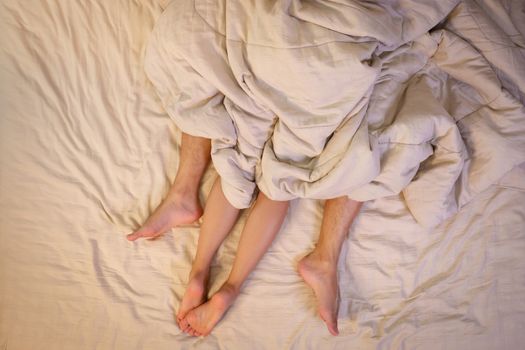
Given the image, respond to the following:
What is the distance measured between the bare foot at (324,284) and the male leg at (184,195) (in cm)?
28

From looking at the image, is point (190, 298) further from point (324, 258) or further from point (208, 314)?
point (324, 258)

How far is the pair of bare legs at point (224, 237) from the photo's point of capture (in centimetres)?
93

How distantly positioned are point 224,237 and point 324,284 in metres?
0.25

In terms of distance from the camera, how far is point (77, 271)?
969 millimetres


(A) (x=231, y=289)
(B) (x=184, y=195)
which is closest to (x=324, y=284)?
(A) (x=231, y=289)

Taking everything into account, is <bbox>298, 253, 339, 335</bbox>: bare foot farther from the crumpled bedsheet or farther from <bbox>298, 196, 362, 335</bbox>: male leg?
the crumpled bedsheet

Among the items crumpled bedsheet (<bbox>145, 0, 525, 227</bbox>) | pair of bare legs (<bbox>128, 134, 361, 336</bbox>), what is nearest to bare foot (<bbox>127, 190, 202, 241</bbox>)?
pair of bare legs (<bbox>128, 134, 361, 336</bbox>)

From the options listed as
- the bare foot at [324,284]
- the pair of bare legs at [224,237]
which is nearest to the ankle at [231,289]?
the pair of bare legs at [224,237]

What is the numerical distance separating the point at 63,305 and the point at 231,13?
72 centimetres

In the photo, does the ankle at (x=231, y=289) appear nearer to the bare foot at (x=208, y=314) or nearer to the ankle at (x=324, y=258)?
the bare foot at (x=208, y=314)

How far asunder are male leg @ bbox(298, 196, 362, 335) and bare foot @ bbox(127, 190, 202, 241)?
11.1 inches

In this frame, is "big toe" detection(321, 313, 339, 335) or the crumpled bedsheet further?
"big toe" detection(321, 313, 339, 335)

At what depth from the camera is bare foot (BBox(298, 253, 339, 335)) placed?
3.03 feet

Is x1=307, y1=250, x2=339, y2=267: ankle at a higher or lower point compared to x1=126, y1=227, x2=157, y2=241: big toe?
lower
